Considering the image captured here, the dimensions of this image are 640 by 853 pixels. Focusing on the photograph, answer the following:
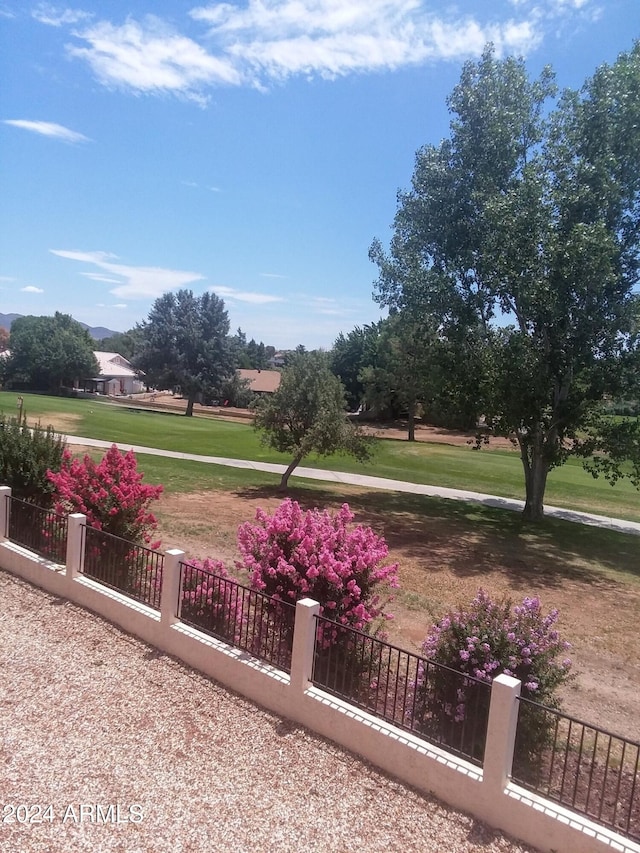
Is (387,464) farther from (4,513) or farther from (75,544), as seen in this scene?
(75,544)

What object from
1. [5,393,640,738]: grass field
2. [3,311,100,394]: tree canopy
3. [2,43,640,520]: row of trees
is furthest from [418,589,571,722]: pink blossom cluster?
[3,311,100,394]: tree canopy

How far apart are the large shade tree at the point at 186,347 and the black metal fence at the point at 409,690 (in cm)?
5668

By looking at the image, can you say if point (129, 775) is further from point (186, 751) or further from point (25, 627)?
point (25, 627)

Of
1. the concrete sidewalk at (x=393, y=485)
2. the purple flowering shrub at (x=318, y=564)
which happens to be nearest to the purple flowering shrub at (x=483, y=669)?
the purple flowering shrub at (x=318, y=564)

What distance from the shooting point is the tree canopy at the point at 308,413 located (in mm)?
21594

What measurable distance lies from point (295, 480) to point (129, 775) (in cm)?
2161

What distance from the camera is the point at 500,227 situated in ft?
59.3

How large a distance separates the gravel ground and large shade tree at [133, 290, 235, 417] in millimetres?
56107

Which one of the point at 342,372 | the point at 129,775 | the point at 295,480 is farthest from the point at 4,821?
the point at 342,372

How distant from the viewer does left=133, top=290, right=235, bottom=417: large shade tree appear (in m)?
62.1

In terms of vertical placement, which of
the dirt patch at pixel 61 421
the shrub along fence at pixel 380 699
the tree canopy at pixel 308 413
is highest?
the tree canopy at pixel 308 413

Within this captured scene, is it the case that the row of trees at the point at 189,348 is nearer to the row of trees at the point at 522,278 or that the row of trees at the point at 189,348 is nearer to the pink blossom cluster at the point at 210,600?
the row of trees at the point at 522,278

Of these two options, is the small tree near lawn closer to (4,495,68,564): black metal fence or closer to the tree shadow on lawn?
(4,495,68,564): black metal fence

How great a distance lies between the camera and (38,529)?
10758 millimetres
